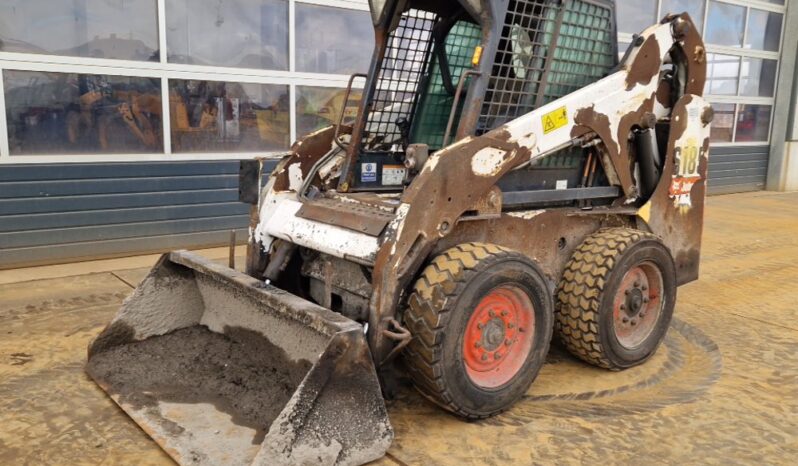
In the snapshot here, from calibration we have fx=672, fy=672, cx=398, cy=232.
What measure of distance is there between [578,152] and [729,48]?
10.2 m

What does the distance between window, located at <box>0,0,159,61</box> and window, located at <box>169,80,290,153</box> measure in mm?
511

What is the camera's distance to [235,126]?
23.5 ft

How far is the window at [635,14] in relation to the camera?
10625mm

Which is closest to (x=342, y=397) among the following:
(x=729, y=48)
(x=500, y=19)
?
(x=500, y=19)

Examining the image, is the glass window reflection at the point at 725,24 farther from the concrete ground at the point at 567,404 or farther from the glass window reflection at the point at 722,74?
the concrete ground at the point at 567,404

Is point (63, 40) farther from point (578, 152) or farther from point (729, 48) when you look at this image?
point (729, 48)

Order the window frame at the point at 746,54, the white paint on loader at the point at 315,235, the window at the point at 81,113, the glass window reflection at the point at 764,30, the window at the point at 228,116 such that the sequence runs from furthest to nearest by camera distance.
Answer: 1. the glass window reflection at the point at 764,30
2. the window frame at the point at 746,54
3. the window at the point at 228,116
4. the window at the point at 81,113
5. the white paint on loader at the point at 315,235

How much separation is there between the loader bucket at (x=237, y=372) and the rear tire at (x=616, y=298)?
1.45 m

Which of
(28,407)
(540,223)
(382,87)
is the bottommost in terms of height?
(28,407)

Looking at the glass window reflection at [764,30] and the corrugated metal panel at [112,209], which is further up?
the glass window reflection at [764,30]

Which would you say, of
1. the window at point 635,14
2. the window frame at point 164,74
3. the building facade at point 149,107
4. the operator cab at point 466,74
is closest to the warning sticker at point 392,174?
the operator cab at point 466,74

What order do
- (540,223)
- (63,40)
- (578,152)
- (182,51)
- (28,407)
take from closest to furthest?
1. (28,407)
2. (540,223)
3. (578,152)
4. (63,40)
5. (182,51)

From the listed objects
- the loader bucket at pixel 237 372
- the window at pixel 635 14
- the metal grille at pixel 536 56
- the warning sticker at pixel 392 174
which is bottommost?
the loader bucket at pixel 237 372

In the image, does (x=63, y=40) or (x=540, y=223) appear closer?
(x=540, y=223)
